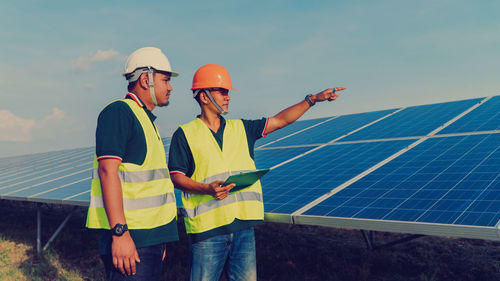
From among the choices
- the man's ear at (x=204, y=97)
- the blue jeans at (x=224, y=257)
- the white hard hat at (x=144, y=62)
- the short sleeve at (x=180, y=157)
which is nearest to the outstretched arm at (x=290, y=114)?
the man's ear at (x=204, y=97)

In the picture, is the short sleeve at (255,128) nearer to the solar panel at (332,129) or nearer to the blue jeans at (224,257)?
the blue jeans at (224,257)

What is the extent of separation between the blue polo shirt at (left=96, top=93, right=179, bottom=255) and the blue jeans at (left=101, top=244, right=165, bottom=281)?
5 centimetres

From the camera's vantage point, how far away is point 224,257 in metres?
3.72

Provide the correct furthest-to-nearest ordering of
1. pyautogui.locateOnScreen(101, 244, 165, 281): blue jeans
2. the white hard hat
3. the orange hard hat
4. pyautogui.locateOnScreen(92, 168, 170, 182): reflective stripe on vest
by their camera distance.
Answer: the orange hard hat < the white hard hat < pyautogui.locateOnScreen(92, 168, 170, 182): reflective stripe on vest < pyautogui.locateOnScreen(101, 244, 165, 281): blue jeans

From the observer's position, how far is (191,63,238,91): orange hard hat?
3.95 metres

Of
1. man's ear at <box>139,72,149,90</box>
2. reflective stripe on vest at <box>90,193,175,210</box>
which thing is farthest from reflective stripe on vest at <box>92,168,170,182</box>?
man's ear at <box>139,72,149,90</box>

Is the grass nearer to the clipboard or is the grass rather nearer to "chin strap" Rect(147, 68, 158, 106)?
the clipboard

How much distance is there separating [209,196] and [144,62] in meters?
1.32

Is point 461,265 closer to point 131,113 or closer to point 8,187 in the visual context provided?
point 131,113

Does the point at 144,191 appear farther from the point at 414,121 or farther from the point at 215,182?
the point at 414,121

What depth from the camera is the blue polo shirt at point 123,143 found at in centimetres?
296

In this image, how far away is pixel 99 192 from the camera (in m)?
3.14

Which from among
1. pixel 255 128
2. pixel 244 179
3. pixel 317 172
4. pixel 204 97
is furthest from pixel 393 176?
pixel 204 97

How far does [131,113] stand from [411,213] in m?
3.06
